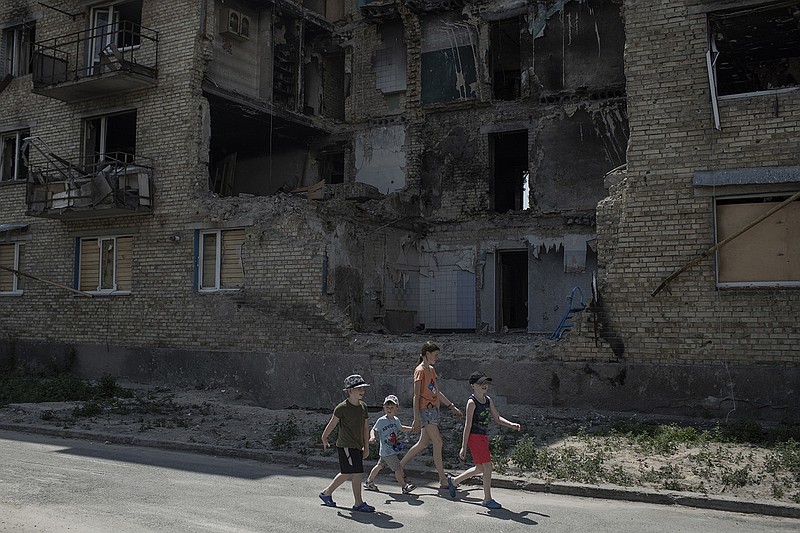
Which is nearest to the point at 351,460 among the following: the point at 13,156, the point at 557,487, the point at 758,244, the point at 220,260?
the point at 557,487

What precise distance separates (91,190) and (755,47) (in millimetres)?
14445

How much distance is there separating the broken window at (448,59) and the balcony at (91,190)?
7.65 meters

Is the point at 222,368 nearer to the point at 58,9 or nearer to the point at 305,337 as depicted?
the point at 305,337

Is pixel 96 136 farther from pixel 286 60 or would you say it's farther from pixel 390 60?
pixel 390 60

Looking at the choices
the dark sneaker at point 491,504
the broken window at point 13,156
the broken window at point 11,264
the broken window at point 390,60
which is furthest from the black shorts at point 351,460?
the broken window at point 13,156

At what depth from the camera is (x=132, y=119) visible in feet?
64.2

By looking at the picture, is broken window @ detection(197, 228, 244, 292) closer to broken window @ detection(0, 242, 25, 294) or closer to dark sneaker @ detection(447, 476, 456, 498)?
broken window @ detection(0, 242, 25, 294)

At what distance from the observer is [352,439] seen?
22.5 ft

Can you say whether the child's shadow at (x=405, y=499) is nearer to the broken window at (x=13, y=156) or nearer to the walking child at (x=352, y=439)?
the walking child at (x=352, y=439)

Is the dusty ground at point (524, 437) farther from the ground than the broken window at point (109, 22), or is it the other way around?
the broken window at point (109, 22)

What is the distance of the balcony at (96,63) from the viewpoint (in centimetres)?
1698

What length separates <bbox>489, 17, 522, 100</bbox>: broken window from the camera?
19.5 meters

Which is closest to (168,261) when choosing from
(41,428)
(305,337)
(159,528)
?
(305,337)

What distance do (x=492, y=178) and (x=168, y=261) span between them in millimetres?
8252
